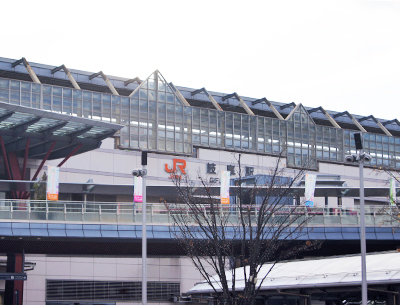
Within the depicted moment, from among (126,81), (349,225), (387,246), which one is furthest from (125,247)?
(126,81)

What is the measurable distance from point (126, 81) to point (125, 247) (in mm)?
33459

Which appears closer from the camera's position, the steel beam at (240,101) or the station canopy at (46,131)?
the station canopy at (46,131)

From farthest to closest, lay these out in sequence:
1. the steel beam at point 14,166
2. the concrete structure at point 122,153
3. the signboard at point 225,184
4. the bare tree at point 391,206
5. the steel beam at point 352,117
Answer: the steel beam at point 352,117 → the steel beam at point 14,166 → the signboard at point 225,184 → the concrete structure at point 122,153 → the bare tree at point 391,206

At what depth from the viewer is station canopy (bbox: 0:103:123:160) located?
1872 inches

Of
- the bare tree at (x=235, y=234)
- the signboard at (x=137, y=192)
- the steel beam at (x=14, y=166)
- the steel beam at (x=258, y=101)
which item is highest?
the steel beam at (x=258, y=101)

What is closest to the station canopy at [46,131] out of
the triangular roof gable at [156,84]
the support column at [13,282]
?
the support column at [13,282]

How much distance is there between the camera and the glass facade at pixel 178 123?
63.3 m

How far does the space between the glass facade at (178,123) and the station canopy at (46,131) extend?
5.86 metres

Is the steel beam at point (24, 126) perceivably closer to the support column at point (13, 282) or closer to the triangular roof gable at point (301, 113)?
the support column at point (13, 282)

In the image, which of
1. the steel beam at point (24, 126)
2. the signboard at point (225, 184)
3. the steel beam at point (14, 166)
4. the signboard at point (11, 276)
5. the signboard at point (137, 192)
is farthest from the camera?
the steel beam at point (14, 166)

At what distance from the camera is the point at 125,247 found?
44.9m

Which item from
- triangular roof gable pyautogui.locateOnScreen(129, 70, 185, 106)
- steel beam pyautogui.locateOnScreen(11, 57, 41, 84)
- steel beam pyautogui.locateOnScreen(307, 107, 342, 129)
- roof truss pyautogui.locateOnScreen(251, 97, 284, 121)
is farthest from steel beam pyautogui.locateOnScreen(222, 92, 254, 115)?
steel beam pyautogui.locateOnScreen(11, 57, 41, 84)

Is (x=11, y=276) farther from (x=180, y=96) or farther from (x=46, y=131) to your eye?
(x=180, y=96)

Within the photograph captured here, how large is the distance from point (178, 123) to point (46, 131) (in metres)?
22.5
